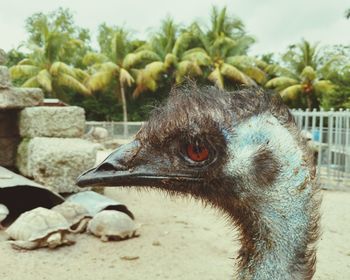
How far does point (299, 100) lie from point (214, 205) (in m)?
22.4

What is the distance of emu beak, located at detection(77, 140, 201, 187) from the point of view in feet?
4.06

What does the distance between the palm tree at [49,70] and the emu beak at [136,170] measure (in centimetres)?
2070

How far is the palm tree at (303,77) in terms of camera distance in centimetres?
2169

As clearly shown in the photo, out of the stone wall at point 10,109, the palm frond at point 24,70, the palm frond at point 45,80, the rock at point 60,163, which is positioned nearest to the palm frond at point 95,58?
the palm frond at point 24,70

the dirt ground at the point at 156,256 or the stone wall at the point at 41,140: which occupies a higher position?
the stone wall at the point at 41,140

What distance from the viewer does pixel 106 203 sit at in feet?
15.0

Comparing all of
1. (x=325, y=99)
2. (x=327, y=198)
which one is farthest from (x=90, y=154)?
(x=325, y=99)

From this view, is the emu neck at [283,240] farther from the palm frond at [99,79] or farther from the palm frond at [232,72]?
the palm frond at [99,79]

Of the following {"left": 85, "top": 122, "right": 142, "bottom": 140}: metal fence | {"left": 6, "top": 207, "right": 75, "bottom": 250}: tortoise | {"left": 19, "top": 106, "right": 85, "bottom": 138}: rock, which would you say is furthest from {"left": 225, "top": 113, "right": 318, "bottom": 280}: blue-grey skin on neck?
{"left": 85, "top": 122, "right": 142, "bottom": 140}: metal fence

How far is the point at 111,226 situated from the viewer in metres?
4.02

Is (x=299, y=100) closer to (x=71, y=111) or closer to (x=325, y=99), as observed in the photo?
(x=325, y=99)

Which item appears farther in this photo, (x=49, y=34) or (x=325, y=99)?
(x=49, y=34)

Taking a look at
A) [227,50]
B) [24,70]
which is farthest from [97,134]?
[227,50]

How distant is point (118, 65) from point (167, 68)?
2.60 m
